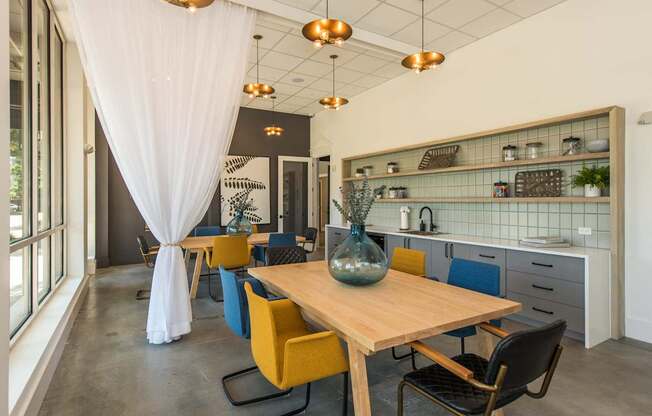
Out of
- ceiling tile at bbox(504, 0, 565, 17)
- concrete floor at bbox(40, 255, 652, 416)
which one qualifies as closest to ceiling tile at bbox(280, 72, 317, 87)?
ceiling tile at bbox(504, 0, 565, 17)

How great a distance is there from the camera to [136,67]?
2.93 metres

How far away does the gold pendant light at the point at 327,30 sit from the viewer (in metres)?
3.08

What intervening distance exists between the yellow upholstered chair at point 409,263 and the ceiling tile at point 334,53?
3.19m

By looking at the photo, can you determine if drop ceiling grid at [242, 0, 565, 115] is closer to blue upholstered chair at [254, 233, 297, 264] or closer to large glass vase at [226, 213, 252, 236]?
large glass vase at [226, 213, 252, 236]

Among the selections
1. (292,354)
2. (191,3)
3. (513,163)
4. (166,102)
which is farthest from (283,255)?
(513,163)

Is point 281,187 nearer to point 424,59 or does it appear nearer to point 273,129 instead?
point 273,129

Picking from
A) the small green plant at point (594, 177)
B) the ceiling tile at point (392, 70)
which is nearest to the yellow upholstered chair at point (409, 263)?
the small green plant at point (594, 177)

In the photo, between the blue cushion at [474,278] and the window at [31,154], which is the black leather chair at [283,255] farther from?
the window at [31,154]

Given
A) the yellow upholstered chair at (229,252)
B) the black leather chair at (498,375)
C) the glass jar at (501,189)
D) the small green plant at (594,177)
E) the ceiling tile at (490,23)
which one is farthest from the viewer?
the yellow upholstered chair at (229,252)

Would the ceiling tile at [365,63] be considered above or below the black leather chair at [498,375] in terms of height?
above

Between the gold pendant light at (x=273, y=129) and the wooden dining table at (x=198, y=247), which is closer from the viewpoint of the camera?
the wooden dining table at (x=198, y=247)

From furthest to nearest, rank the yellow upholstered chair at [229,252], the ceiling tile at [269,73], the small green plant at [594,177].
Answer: the ceiling tile at [269,73]
the yellow upholstered chair at [229,252]
the small green plant at [594,177]

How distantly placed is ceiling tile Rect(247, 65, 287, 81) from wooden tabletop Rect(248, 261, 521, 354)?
418 centimetres

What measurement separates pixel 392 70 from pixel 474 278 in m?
4.25
